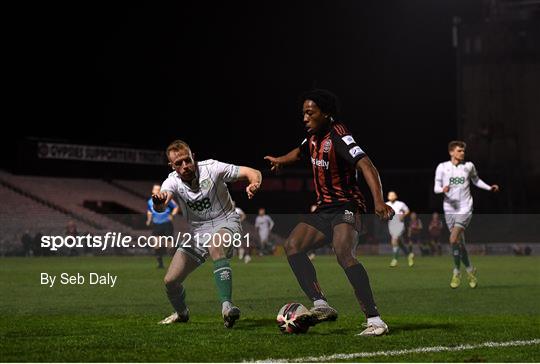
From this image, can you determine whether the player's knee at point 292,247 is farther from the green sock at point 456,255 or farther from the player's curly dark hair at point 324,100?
the green sock at point 456,255

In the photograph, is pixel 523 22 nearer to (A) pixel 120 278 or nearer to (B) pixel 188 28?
(B) pixel 188 28

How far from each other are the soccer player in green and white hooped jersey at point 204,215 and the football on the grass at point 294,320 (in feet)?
2.31

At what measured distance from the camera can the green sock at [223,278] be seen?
33.8 feet

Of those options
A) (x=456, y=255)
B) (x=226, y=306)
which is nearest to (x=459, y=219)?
(x=456, y=255)

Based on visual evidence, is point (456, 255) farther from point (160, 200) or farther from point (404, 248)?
point (160, 200)

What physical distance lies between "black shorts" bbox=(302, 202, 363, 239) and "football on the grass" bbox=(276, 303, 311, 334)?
35.2 inches

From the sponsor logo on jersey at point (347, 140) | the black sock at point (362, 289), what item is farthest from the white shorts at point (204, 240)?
the sponsor logo on jersey at point (347, 140)

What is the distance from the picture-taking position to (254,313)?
504 inches

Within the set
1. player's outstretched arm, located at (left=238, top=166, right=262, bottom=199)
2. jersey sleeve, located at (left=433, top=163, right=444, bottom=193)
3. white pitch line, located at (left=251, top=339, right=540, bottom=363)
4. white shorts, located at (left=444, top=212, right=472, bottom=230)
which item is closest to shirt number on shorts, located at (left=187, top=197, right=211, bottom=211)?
player's outstretched arm, located at (left=238, top=166, right=262, bottom=199)

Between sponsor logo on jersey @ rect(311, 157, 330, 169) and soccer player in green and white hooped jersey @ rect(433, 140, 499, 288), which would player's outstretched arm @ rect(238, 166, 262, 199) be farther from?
soccer player in green and white hooped jersey @ rect(433, 140, 499, 288)

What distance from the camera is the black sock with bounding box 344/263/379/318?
959 cm

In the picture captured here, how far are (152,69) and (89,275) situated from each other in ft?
122

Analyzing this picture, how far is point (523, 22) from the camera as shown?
38.8 meters

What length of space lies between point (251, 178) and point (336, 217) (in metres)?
0.98
